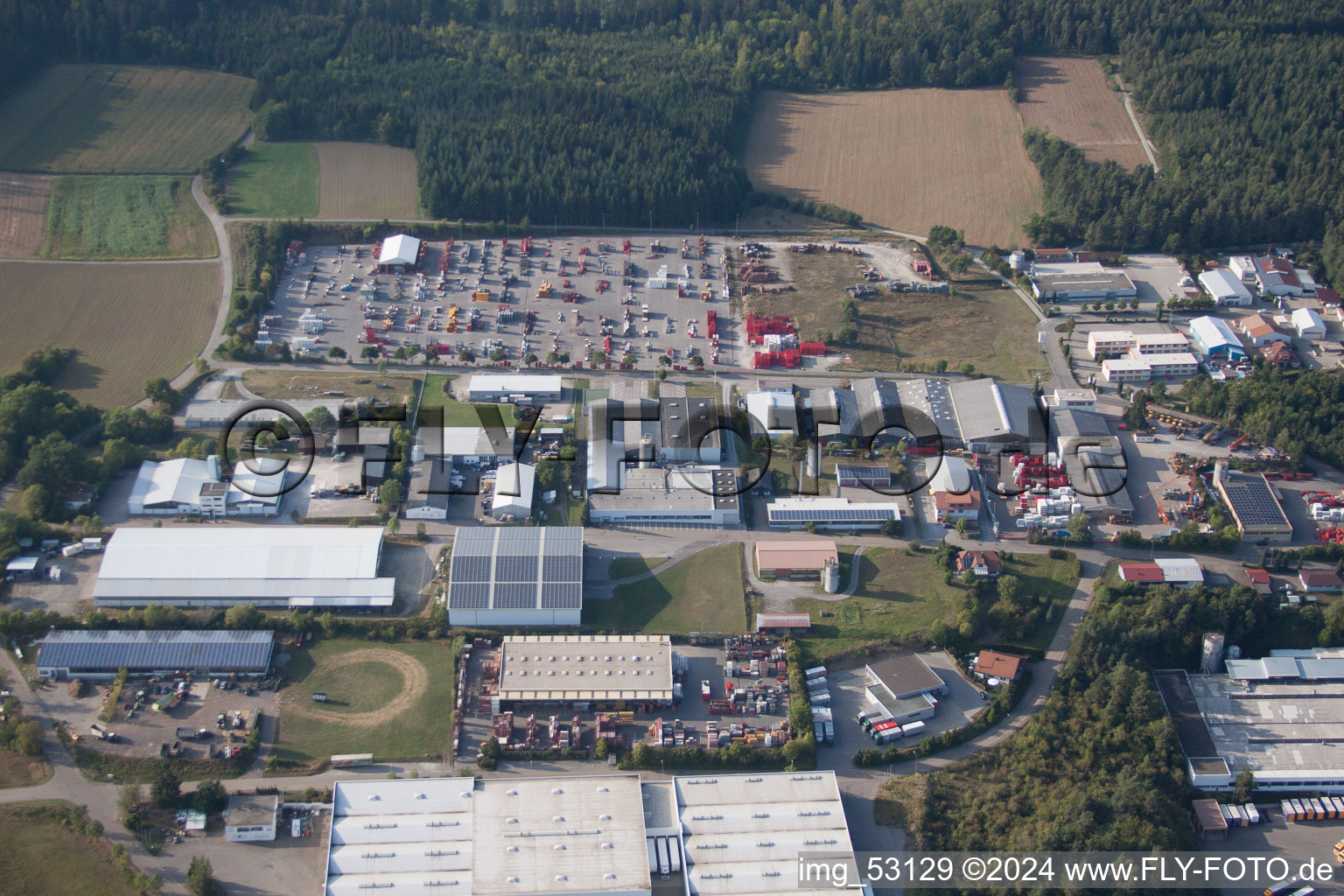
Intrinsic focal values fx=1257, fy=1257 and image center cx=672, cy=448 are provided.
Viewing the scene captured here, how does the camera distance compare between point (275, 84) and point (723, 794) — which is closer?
point (723, 794)

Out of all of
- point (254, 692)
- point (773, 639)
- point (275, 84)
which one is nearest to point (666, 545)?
point (773, 639)

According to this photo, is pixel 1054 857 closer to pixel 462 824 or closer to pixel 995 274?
pixel 462 824

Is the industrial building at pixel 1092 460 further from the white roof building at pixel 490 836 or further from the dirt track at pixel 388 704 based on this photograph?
the dirt track at pixel 388 704

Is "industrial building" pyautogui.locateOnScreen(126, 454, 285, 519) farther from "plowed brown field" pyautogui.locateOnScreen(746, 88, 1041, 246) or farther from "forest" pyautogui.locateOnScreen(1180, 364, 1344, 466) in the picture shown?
"forest" pyautogui.locateOnScreen(1180, 364, 1344, 466)

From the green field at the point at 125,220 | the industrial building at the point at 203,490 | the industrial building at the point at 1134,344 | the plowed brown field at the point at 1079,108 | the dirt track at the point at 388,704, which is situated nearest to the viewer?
the dirt track at the point at 388,704

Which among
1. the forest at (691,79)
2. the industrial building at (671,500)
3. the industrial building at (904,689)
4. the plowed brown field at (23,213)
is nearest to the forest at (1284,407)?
the forest at (691,79)

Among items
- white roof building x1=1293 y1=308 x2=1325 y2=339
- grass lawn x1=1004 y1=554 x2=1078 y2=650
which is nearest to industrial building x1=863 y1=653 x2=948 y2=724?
grass lawn x1=1004 y1=554 x2=1078 y2=650

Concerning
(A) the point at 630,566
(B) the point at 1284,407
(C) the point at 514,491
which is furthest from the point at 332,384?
(B) the point at 1284,407
